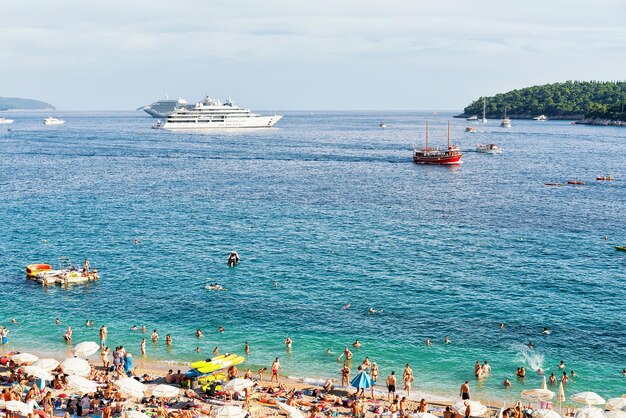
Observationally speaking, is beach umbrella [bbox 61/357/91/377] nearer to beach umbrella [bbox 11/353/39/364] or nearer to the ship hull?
beach umbrella [bbox 11/353/39/364]

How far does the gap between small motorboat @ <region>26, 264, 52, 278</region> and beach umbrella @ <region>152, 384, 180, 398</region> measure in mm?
28175

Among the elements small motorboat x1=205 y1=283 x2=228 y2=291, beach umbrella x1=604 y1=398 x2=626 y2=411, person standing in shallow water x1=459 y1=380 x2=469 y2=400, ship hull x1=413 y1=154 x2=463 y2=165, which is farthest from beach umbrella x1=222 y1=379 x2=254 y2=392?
ship hull x1=413 y1=154 x2=463 y2=165

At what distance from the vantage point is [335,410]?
1299 inches

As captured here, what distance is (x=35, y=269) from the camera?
186 ft

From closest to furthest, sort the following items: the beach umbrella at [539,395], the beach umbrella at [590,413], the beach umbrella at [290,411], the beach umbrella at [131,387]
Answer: the beach umbrella at [590,413], the beach umbrella at [290,411], the beach umbrella at [131,387], the beach umbrella at [539,395]

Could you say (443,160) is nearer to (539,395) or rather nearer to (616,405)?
(539,395)

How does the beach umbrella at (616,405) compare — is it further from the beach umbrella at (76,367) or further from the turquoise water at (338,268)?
the beach umbrella at (76,367)

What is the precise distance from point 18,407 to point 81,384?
339cm

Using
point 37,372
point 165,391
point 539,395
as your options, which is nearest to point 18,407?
point 37,372

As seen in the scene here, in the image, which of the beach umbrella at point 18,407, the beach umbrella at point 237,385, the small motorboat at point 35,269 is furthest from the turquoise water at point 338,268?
the beach umbrella at point 18,407

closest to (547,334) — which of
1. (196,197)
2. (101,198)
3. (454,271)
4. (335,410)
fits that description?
(454,271)

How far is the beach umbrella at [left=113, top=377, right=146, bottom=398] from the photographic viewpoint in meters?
32.2

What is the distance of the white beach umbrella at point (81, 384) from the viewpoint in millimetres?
32625

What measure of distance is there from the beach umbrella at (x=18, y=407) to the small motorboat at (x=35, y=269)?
27.7m
